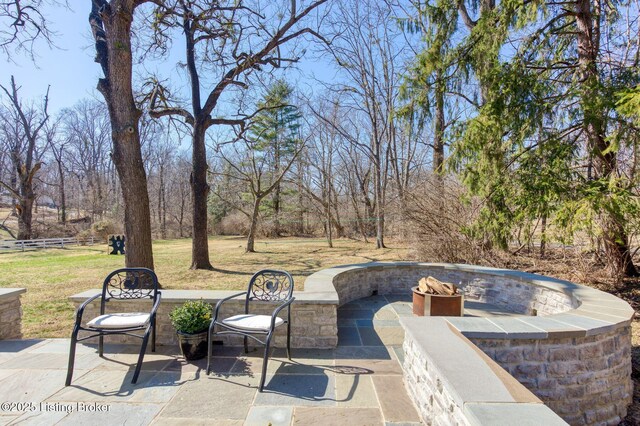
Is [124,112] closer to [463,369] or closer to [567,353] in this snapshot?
[463,369]

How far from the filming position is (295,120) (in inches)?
841

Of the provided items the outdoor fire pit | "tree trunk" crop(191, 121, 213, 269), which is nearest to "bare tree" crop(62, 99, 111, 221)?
"tree trunk" crop(191, 121, 213, 269)

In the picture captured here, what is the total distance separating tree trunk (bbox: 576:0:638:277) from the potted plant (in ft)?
16.6

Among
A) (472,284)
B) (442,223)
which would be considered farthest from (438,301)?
(442,223)

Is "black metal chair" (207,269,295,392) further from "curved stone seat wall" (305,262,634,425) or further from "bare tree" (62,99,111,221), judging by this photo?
"bare tree" (62,99,111,221)

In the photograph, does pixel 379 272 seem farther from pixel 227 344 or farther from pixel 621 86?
pixel 621 86

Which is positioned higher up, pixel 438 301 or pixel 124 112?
pixel 124 112

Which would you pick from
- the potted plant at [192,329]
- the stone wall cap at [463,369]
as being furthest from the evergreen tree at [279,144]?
the stone wall cap at [463,369]

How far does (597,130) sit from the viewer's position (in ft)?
15.0

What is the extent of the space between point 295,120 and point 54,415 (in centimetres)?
2086

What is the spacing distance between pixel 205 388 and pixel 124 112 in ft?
15.4

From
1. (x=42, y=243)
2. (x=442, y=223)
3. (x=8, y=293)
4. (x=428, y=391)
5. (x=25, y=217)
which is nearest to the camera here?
(x=428, y=391)

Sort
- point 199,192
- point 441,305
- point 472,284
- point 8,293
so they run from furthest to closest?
1. point 199,192
2. point 472,284
3. point 441,305
4. point 8,293

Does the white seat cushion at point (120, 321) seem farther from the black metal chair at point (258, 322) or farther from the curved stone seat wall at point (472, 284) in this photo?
the curved stone seat wall at point (472, 284)
